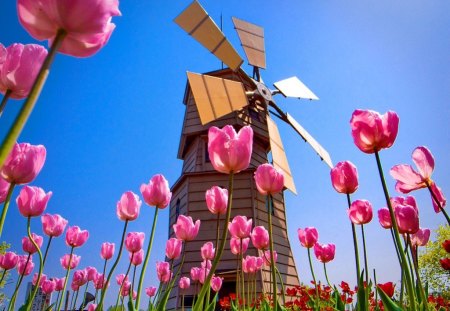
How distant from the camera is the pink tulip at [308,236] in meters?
3.00

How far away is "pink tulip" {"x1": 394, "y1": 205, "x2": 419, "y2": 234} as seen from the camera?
1.74 meters

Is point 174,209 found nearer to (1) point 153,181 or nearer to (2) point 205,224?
(2) point 205,224

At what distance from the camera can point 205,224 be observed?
360 inches

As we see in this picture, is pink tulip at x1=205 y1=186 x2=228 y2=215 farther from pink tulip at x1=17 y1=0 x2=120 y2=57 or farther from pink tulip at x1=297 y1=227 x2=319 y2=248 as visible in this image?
pink tulip at x1=17 y1=0 x2=120 y2=57

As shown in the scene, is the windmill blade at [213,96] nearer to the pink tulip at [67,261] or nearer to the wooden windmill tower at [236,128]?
the wooden windmill tower at [236,128]

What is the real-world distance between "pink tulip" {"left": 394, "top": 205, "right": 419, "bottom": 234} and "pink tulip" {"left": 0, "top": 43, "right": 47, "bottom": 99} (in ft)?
5.71

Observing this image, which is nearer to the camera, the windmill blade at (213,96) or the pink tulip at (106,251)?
the pink tulip at (106,251)

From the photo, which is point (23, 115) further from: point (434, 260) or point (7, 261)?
point (434, 260)

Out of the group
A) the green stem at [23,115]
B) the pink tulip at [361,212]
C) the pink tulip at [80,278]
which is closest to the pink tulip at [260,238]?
the pink tulip at [361,212]

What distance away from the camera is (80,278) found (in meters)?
3.67

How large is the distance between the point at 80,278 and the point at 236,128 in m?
7.52

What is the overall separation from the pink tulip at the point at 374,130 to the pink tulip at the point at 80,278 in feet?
Result: 10.9

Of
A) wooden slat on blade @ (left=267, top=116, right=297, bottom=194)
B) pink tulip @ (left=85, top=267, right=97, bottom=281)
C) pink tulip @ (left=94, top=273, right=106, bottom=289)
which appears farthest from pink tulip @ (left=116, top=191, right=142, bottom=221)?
wooden slat on blade @ (left=267, top=116, right=297, bottom=194)

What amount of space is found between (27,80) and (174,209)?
33.5 feet
